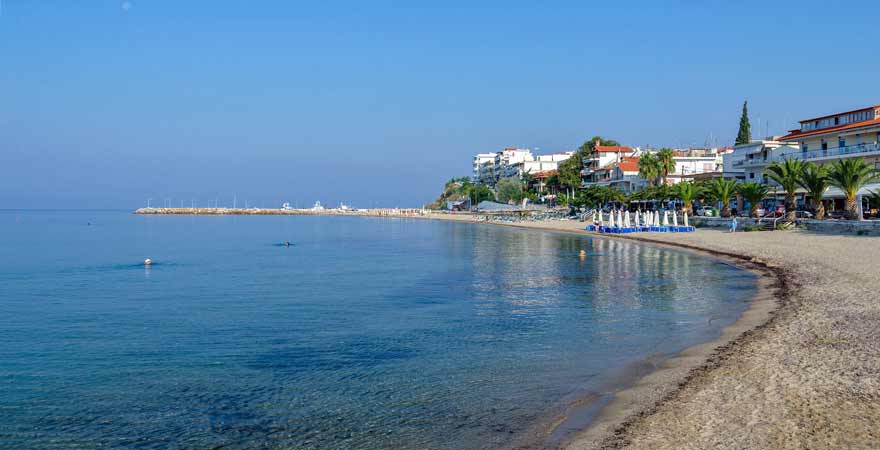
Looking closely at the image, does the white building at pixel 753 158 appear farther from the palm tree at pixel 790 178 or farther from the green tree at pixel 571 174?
the green tree at pixel 571 174

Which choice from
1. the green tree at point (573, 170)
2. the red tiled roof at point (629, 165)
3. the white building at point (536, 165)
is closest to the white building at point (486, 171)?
the white building at point (536, 165)

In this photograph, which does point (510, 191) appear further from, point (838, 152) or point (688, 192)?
point (838, 152)

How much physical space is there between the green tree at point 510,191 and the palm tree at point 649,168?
47.7 metres

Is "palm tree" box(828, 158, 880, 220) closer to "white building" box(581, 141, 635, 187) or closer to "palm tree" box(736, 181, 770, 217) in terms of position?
"palm tree" box(736, 181, 770, 217)

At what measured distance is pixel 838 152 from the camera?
5122 cm

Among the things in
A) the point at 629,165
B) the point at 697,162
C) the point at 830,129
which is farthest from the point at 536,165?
the point at 830,129

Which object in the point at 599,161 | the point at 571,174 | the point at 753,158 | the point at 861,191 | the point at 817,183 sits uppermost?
the point at 599,161

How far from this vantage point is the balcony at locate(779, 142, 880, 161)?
4769 centimetres

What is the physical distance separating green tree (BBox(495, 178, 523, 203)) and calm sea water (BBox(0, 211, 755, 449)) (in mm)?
99325

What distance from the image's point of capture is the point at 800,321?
15258 millimetres

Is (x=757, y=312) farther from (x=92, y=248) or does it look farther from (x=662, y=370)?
(x=92, y=248)

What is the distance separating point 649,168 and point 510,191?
5407cm

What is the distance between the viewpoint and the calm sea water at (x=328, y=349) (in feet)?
31.9

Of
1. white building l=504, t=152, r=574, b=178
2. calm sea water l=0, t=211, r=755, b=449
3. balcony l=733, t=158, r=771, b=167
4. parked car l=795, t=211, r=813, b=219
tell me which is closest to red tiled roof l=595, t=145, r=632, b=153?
white building l=504, t=152, r=574, b=178
